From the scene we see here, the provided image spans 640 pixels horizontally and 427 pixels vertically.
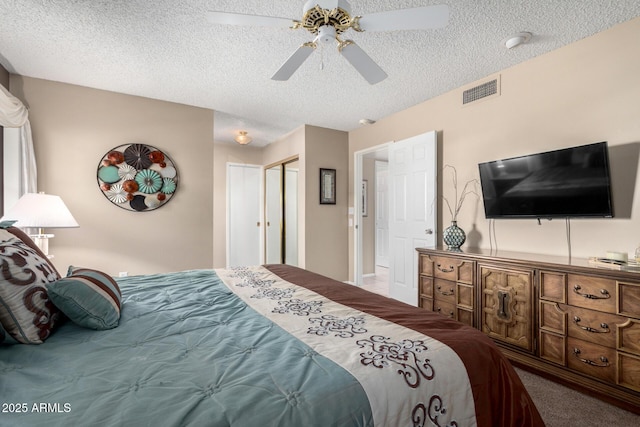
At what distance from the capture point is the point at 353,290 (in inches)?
73.3

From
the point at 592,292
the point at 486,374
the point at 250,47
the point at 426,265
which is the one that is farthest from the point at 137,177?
the point at 592,292

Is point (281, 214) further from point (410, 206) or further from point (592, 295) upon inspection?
point (592, 295)

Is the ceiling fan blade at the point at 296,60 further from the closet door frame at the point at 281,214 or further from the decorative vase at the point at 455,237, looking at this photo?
the closet door frame at the point at 281,214

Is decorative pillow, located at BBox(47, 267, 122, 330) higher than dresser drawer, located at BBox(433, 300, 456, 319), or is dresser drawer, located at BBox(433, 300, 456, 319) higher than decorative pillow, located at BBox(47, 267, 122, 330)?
decorative pillow, located at BBox(47, 267, 122, 330)

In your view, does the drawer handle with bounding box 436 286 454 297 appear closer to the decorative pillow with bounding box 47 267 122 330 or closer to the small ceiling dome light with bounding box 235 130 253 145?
the decorative pillow with bounding box 47 267 122 330

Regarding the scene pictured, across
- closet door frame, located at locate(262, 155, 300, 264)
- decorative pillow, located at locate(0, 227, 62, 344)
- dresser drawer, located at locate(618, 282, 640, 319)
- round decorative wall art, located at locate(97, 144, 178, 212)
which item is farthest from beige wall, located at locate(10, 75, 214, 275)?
dresser drawer, located at locate(618, 282, 640, 319)

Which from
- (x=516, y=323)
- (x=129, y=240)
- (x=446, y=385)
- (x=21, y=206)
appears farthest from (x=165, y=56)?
(x=516, y=323)

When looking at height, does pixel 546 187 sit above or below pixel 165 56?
below

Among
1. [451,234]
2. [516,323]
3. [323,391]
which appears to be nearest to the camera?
[323,391]

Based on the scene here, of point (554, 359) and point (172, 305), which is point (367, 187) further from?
point (172, 305)

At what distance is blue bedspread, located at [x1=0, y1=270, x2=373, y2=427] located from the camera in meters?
0.71

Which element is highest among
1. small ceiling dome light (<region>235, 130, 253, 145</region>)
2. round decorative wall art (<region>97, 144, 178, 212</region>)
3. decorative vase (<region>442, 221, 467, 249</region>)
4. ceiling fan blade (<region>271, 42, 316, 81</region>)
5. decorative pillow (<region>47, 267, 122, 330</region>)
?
small ceiling dome light (<region>235, 130, 253, 145</region>)

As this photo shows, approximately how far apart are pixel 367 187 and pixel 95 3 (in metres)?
4.95

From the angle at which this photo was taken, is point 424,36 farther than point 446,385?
Yes
